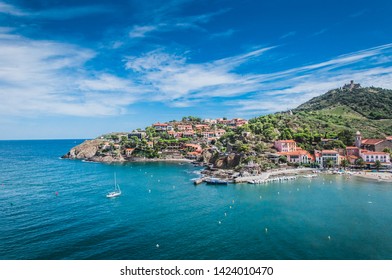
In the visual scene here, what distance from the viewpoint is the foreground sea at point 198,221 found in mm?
23250

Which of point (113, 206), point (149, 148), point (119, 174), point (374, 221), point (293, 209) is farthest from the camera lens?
point (149, 148)

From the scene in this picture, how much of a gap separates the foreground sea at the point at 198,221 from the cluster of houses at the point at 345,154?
1599 cm

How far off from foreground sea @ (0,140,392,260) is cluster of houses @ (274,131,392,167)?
15991 millimetres

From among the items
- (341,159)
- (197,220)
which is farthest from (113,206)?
(341,159)

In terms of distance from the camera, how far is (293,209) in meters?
34.8

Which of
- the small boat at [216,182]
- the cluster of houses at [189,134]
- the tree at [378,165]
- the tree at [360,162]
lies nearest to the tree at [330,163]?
the tree at [360,162]

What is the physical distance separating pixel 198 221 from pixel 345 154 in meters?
57.8

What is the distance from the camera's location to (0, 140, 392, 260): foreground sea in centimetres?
2325

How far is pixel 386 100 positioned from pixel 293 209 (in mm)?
125695

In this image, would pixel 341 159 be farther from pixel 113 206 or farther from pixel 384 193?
pixel 113 206

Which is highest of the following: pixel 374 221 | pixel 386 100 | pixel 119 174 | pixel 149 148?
pixel 386 100

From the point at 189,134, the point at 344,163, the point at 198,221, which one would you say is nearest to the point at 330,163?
the point at 344,163

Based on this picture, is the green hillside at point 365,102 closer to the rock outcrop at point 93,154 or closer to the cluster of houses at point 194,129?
the cluster of houses at point 194,129

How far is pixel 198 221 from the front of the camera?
100ft
